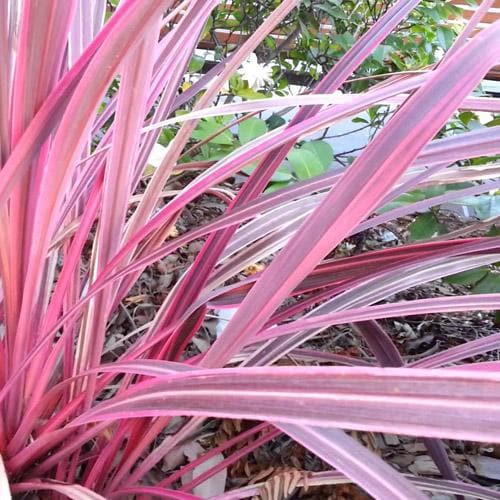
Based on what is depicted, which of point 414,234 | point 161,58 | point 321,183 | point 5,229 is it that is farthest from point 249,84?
point 5,229

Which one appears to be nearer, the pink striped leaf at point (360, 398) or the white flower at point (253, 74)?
the pink striped leaf at point (360, 398)

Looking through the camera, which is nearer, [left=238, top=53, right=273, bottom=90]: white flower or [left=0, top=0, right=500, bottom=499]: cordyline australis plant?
[left=0, top=0, right=500, bottom=499]: cordyline australis plant

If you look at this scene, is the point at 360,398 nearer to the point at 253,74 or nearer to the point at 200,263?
the point at 200,263

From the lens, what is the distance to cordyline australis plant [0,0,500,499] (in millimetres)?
282

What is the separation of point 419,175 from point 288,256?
0.27m

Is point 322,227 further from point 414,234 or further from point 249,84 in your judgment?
point 249,84

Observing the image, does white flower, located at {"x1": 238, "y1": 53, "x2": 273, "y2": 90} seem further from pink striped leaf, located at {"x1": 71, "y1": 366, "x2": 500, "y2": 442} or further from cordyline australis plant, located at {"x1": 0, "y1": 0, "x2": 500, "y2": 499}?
pink striped leaf, located at {"x1": 71, "y1": 366, "x2": 500, "y2": 442}

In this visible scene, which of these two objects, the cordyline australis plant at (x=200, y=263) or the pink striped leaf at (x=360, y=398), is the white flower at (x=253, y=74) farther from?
the pink striped leaf at (x=360, y=398)

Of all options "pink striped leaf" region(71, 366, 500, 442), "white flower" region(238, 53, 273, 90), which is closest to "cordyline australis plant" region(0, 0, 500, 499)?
"pink striped leaf" region(71, 366, 500, 442)

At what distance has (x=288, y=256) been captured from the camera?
340 mm

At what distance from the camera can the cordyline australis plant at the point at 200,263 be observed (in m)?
0.28

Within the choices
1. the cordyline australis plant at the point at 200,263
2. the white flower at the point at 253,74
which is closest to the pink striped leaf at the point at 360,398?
the cordyline australis plant at the point at 200,263

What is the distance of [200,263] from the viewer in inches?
21.6

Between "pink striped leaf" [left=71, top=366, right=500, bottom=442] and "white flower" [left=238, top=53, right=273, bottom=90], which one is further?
"white flower" [left=238, top=53, right=273, bottom=90]
